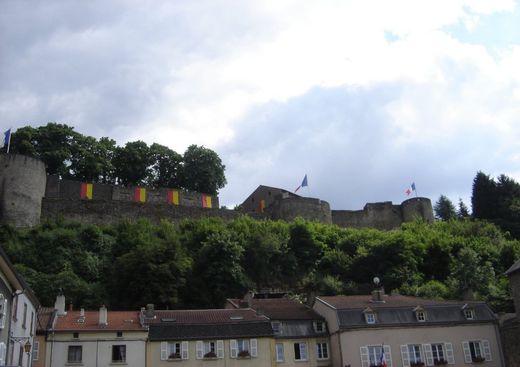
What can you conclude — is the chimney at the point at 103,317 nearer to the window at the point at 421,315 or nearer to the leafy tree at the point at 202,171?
the window at the point at 421,315

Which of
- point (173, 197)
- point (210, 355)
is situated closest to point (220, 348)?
point (210, 355)

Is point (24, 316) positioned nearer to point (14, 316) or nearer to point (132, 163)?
point (14, 316)

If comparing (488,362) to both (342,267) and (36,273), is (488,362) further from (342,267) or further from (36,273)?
(36,273)

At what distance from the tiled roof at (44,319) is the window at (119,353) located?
347 centimetres

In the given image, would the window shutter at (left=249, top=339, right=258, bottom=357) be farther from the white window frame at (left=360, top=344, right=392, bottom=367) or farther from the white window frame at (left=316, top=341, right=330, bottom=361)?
the white window frame at (left=360, top=344, right=392, bottom=367)

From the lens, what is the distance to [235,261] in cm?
4844

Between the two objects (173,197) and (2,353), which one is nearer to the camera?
(2,353)

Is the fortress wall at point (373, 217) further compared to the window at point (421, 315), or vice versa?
the fortress wall at point (373, 217)

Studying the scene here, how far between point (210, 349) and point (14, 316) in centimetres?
1241

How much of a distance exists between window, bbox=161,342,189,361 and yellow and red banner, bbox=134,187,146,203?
1199 inches

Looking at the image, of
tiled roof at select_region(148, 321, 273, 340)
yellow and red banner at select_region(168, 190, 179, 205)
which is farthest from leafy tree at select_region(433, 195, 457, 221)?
tiled roof at select_region(148, 321, 273, 340)

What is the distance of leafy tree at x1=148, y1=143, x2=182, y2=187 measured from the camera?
7275cm

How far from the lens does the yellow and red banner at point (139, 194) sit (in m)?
62.8

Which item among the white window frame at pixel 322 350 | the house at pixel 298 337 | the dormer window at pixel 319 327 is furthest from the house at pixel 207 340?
the dormer window at pixel 319 327
